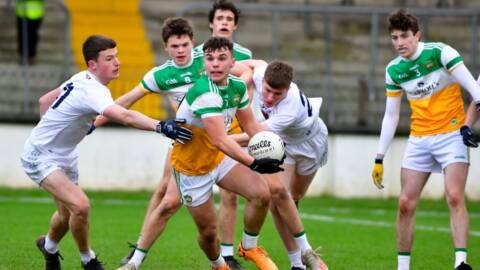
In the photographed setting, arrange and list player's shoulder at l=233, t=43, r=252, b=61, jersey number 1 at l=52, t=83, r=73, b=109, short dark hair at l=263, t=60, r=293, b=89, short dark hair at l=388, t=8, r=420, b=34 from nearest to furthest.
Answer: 1. short dark hair at l=263, t=60, r=293, b=89
2. jersey number 1 at l=52, t=83, r=73, b=109
3. short dark hair at l=388, t=8, r=420, b=34
4. player's shoulder at l=233, t=43, r=252, b=61

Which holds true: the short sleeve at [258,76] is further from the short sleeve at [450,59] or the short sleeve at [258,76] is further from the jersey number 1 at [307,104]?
the short sleeve at [450,59]

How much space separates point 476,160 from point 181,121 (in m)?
9.65

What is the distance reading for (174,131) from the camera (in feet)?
30.0

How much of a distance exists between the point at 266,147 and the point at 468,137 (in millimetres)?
2049

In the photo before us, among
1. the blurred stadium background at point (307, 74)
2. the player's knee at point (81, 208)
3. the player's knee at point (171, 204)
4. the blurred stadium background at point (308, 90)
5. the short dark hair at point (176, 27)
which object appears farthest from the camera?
the blurred stadium background at point (307, 74)

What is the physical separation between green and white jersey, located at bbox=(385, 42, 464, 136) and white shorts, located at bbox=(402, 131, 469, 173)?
0.08m

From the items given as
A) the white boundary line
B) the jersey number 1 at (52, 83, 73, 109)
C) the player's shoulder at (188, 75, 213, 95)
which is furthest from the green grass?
the player's shoulder at (188, 75, 213, 95)

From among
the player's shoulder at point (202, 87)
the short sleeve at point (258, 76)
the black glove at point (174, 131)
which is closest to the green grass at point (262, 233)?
the short sleeve at point (258, 76)

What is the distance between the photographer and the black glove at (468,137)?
33.0 feet

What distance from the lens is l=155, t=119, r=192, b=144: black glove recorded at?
9141 millimetres

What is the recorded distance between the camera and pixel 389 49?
813 inches

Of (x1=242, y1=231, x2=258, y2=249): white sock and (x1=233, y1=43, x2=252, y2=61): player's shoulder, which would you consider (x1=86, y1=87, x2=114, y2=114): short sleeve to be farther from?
(x1=233, y1=43, x2=252, y2=61): player's shoulder

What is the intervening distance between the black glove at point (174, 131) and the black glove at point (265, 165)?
638 mm

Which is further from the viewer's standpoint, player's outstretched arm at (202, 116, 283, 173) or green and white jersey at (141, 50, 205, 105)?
green and white jersey at (141, 50, 205, 105)
